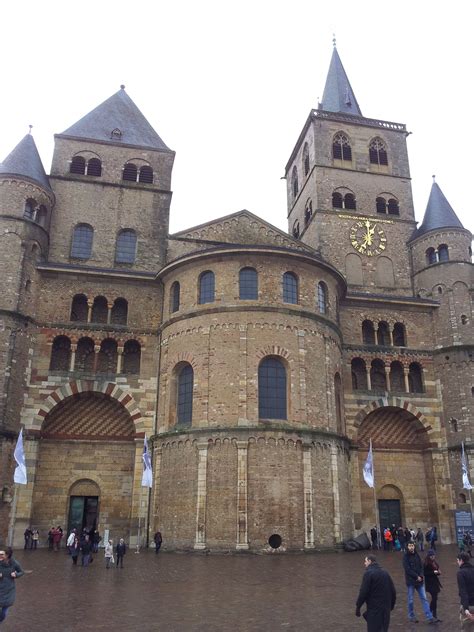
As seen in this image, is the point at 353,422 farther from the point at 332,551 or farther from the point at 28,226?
the point at 28,226

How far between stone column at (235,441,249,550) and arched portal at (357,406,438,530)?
9774 millimetres

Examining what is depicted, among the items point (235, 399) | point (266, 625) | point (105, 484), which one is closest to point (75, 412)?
point (105, 484)

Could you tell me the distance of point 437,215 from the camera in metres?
40.5

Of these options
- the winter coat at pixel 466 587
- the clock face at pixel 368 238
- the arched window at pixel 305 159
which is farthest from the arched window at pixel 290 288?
the winter coat at pixel 466 587

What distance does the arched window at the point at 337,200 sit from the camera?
4297 centimetres

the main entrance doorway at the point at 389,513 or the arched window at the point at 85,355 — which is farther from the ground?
the arched window at the point at 85,355

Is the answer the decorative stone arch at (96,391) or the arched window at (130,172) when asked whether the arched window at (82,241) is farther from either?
the decorative stone arch at (96,391)

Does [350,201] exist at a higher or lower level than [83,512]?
higher

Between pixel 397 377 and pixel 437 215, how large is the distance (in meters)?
13.1

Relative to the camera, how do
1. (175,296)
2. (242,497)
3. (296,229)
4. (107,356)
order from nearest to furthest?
(242,497), (175,296), (107,356), (296,229)

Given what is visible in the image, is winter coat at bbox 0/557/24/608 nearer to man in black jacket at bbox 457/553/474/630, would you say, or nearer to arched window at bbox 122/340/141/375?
man in black jacket at bbox 457/553/474/630

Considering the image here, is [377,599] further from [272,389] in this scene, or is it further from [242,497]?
[272,389]

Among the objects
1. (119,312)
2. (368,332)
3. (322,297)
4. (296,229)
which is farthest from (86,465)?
(296,229)

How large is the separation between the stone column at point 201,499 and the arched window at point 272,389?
3291 millimetres
